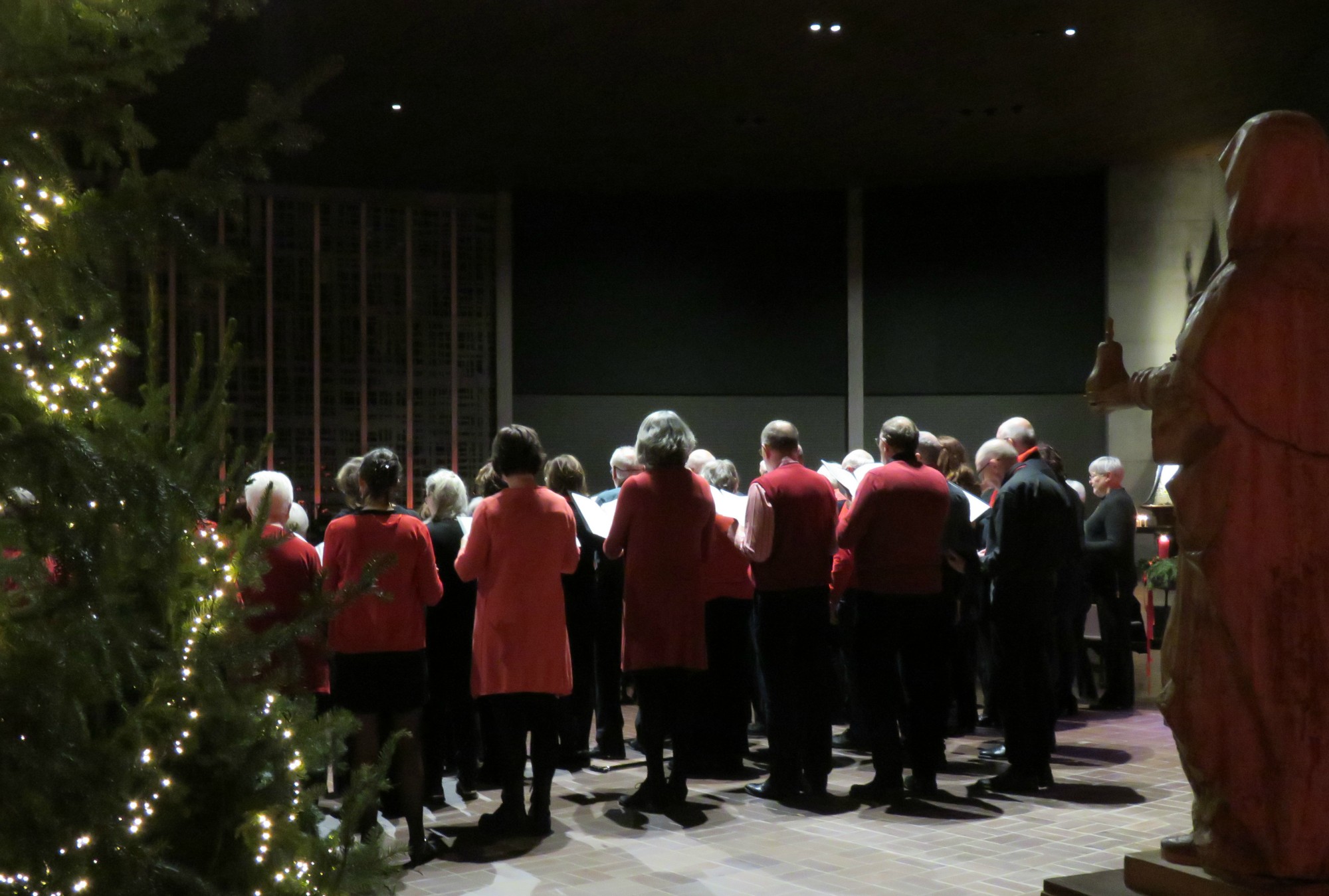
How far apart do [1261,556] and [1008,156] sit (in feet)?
34.2

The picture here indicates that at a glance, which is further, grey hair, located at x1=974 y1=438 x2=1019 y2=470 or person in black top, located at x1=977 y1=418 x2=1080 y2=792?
grey hair, located at x1=974 y1=438 x2=1019 y2=470

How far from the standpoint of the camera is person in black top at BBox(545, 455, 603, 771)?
6.40m

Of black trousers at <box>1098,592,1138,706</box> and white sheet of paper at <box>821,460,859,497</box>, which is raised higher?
white sheet of paper at <box>821,460,859,497</box>

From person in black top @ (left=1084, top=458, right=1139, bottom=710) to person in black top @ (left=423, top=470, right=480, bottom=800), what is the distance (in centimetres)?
460

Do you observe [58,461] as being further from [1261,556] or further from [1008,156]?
[1008,156]

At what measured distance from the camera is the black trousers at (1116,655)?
8641mm

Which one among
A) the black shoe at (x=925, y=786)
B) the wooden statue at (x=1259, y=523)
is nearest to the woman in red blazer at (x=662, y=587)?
the black shoe at (x=925, y=786)

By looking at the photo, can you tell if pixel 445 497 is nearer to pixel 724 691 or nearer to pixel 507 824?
pixel 507 824

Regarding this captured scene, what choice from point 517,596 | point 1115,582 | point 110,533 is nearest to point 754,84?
point 1115,582

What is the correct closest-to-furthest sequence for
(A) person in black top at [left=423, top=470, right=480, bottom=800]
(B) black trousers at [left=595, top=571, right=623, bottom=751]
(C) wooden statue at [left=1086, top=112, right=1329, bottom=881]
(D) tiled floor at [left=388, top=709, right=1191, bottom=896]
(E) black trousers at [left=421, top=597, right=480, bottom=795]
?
(C) wooden statue at [left=1086, top=112, right=1329, bottom=881] < (D) tiled floor at [left=388, top=709, right=1191, bottom=896] < (A) person in black top at [left=423, top=470, right=480, bottom=800] < (E) black trousers at [left=421, top=597, right=480, bottom=795] < (B) black trousers at [left=595, top=571, right=623, bottom=751]

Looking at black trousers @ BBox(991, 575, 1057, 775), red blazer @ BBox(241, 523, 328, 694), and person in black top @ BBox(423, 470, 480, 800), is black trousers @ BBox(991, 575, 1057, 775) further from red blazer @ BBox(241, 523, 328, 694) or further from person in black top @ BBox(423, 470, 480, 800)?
red blazer @ BBox(241, 523, 328, 694)

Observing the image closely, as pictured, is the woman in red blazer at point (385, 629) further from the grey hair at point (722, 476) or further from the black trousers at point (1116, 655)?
the black trousers at point (1116, 655)

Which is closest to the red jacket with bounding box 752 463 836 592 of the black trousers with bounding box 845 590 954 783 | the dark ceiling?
the black trousers with bounding box 845 590 954 783

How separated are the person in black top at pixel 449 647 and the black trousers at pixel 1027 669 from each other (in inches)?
98.3
